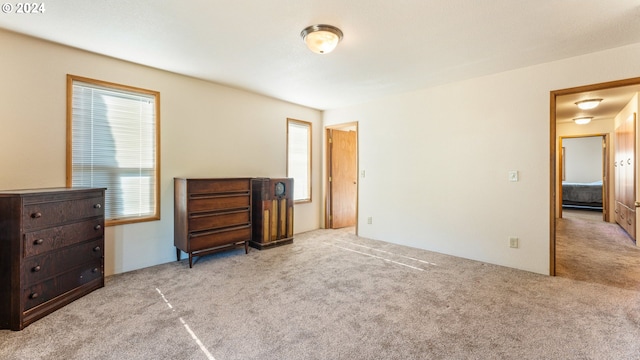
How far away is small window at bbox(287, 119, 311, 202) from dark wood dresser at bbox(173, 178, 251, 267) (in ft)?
4.47

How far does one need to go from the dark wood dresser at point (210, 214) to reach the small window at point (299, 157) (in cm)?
136

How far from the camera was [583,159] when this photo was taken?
925cm

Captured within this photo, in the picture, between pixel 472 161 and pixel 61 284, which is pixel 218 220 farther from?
pixel 472 161

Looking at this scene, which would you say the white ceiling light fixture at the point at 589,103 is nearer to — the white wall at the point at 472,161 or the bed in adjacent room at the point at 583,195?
the white wall at the point at 472,161

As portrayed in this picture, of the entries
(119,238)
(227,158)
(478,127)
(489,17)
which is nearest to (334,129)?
(227,158)

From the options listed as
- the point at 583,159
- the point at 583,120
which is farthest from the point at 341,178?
the point at 583,159

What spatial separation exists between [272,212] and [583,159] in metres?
10.9

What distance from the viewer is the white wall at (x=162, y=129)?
97.9 inches

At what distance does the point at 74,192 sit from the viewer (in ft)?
7.80

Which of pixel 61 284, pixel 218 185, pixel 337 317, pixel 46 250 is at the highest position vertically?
pixel 218 185

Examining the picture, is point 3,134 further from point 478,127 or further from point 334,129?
point 478,127

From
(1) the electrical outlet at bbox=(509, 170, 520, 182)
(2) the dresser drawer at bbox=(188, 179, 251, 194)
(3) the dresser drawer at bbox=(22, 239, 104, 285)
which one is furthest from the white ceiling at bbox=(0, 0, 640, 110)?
(3) the dresser drawer at bbox=(22, 239, 104, 285)

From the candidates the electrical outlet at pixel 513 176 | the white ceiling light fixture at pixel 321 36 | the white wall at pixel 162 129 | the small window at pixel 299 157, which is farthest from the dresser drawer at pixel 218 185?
the electrical outlet at pixel 513 176

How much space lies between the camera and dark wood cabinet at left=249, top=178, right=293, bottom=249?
397 centimetres
